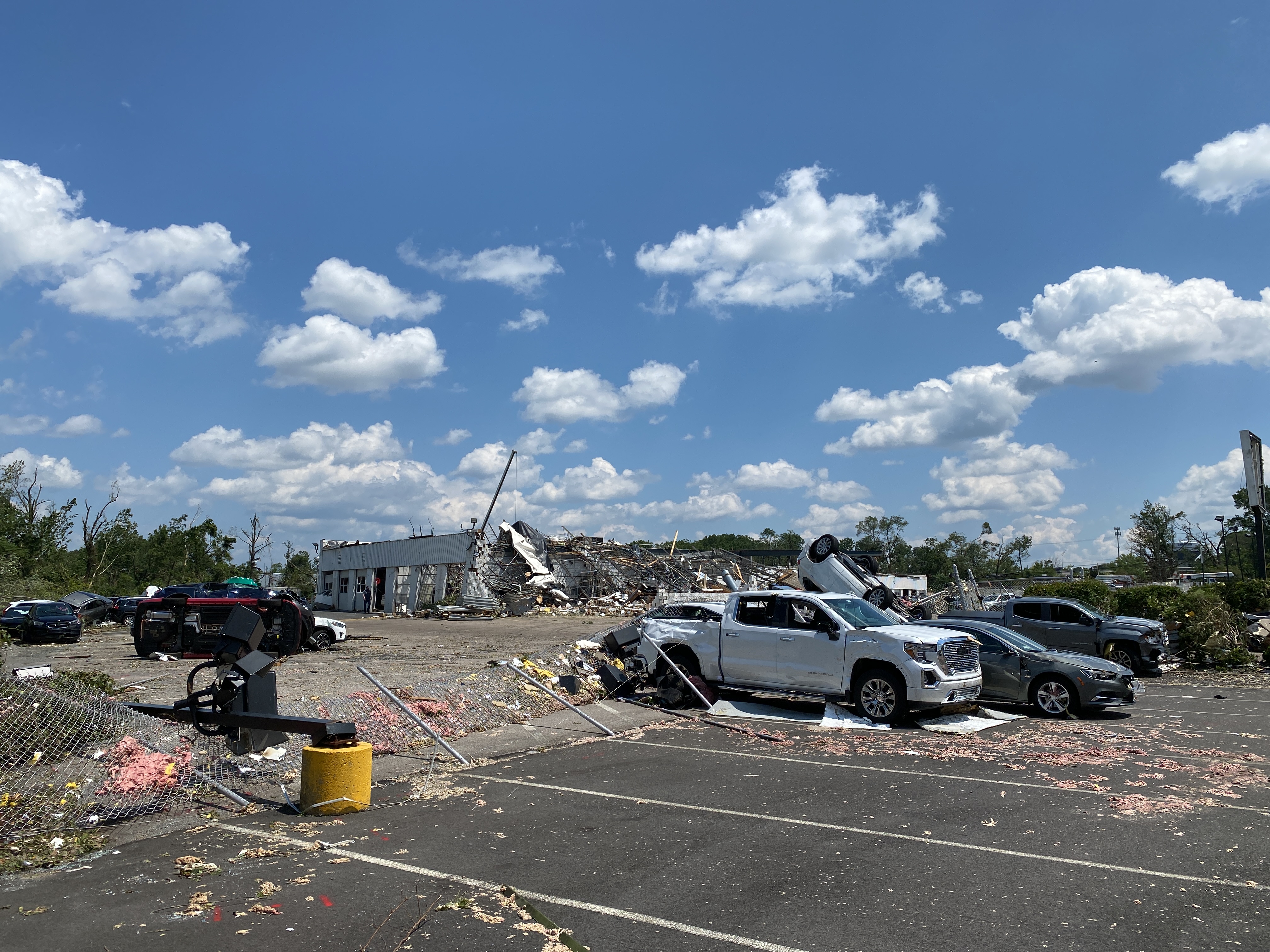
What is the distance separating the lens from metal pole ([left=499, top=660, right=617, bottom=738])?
11562 millimetres

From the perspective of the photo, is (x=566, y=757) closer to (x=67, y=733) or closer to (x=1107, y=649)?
(x=67, y=733)

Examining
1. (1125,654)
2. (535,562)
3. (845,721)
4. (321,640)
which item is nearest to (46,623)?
(321,640)

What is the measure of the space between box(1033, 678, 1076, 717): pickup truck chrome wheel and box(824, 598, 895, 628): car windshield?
258 cm

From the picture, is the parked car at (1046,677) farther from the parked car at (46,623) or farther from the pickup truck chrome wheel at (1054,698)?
the parked car at (46,623)

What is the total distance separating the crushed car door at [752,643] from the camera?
13273 millimetres

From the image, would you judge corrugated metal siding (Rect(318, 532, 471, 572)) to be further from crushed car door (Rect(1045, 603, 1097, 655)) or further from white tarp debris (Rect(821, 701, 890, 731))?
white tarp debris (Rect(821, 701, 890, 731))

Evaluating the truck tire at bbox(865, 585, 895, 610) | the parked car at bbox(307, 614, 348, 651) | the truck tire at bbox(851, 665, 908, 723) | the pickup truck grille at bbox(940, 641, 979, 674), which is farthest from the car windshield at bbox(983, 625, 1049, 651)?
the parked car at bbox(307, 614, 348, 651)

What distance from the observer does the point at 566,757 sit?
33.0ft

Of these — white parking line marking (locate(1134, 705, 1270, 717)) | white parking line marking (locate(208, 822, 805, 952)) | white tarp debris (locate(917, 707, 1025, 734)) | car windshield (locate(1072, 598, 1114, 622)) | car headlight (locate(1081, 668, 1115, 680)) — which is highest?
car windshield (locate(1072, 598, 1114, 622))

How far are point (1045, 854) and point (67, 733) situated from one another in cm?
852

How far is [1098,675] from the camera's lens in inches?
517

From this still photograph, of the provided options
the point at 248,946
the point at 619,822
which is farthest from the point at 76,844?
the point at 619,822

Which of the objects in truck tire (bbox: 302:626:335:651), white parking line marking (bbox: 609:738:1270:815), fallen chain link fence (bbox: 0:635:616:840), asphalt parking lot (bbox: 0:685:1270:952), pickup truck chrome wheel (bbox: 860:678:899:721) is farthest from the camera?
truck tire (bbox: 302:626:335:651)

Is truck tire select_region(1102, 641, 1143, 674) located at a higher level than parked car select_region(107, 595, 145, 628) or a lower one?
higher
